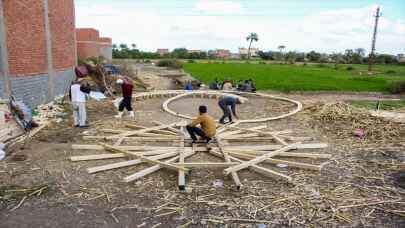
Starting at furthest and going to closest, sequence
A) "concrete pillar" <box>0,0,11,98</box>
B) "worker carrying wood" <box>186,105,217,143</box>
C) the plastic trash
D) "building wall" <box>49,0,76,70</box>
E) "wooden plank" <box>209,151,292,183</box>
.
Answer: "building wall" <box>49,0,76,70</box> → "concrete pillar" <box>0,0,11,98</box> → "worker carrying wood" <box>186,105,217,143</box> → "wooden plank" <box>209,151,292,183</box> → the plastic trash

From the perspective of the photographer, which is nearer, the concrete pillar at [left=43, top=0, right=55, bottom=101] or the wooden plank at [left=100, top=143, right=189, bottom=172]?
the wooden plank at [left=100, top=143, right=189, bottom=172]

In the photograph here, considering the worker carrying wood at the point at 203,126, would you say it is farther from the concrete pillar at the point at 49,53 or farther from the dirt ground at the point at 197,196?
the concrete pillar at the point at 49,53

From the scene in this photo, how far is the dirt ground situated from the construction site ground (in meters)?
0.01

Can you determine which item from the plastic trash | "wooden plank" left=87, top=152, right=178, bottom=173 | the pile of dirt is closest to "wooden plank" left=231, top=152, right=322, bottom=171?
the plastic trash

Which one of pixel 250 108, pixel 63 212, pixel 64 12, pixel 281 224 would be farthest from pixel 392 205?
pixel 64 12

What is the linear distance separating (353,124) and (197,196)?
262 inches

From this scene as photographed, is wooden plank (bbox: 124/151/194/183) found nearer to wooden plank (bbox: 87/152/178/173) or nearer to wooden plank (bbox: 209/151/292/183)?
wooden plank (bbox: 87/152/178/173)

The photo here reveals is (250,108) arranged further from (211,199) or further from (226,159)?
(211,199)

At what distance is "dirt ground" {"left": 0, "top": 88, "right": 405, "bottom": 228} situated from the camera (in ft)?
13.0

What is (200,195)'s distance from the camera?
4.64 m

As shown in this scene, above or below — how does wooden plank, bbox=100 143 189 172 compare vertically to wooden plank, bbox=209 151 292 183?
above

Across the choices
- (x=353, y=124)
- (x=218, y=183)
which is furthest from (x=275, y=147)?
(x=353, y=124)

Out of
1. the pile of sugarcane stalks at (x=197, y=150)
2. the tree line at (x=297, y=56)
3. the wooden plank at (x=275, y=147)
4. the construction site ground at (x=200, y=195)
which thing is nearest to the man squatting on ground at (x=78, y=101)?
the pile of sugarcane stalks at (x=197, y=150)

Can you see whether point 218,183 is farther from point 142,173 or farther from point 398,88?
point 398,88
